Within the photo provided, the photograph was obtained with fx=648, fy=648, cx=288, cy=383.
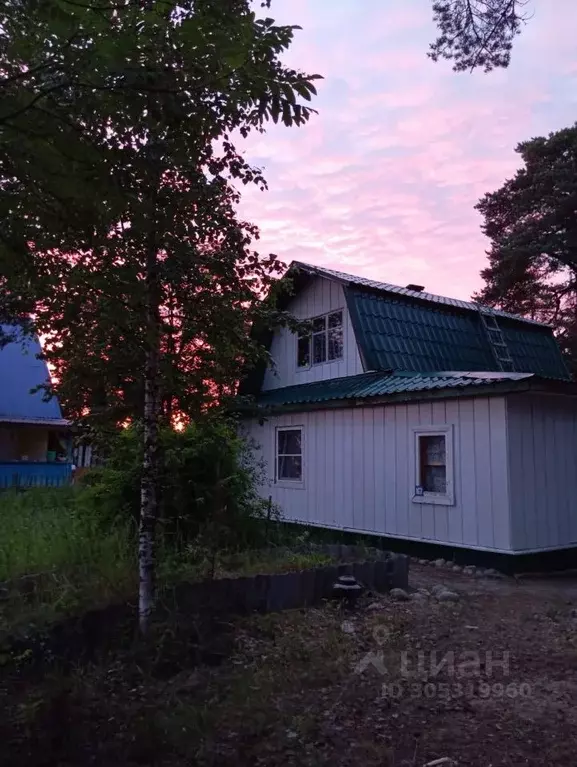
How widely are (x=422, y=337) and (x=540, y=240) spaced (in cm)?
1447

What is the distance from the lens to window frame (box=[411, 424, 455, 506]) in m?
9.97

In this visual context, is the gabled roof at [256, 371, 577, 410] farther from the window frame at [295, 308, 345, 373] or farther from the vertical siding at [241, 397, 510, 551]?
the window frame at [295, 308, 345, 373]

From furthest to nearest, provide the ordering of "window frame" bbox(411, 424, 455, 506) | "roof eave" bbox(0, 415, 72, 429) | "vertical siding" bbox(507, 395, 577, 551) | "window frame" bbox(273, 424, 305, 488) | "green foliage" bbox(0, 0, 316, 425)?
"roof eave" bbox(0, 415, 72, 429) → "window frame" bbox(273, 424, 305, 488) → "window frame" bbox(411, 424, 455, 506) → "vertical siding" bbox(507, 395, 577, 551) → "green foliage" bbox(0, 0, 316, 425)

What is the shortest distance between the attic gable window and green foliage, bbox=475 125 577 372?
1406 centimetres

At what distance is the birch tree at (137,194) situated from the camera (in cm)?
300

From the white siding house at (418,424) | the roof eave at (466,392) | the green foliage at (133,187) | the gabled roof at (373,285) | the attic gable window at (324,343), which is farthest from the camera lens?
the attic gable window at (324,343)

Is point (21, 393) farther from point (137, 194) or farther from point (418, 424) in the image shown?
point (137, 194)

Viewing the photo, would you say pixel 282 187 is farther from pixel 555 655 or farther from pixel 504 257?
pixel 504 257

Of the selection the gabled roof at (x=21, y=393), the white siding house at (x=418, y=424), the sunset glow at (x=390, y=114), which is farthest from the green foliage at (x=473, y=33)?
the gabled roof at (x=21, y=393)

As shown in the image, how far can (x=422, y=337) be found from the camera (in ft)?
46.6

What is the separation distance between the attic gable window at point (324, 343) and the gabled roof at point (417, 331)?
87 cm

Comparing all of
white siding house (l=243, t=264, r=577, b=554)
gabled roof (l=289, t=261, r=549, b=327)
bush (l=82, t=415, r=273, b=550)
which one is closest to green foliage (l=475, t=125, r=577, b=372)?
white siding house (l=243, t=264, r=577, b=554)

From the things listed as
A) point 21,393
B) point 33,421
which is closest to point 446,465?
point 33,421

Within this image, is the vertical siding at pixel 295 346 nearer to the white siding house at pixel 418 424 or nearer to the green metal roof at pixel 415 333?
the white siding house at pixel 418 424
